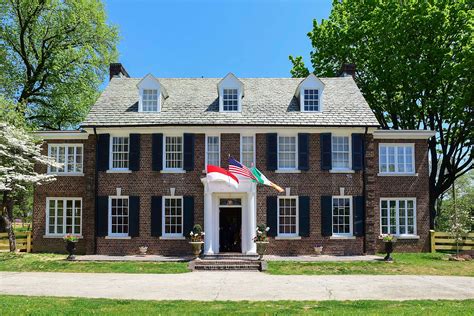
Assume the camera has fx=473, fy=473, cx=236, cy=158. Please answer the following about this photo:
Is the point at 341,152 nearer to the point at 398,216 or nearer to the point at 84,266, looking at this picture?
the point at 398,216

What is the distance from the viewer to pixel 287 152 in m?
23.8

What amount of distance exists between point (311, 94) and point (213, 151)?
19.5 ft

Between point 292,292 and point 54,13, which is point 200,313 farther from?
point 54,13

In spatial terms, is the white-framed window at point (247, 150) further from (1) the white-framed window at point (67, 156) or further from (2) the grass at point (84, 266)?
(1) the white-framed window at point (67, 156)

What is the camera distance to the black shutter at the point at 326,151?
23531mm

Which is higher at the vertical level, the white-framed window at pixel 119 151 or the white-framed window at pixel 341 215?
the white-framed window at pixel 119 151

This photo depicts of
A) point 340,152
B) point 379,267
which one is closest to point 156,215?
point 340,152

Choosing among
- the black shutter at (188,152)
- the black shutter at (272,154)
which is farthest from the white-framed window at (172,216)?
the black shutter at (272,154)

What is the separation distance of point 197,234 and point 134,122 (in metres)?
6.56

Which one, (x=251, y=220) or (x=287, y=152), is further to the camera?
(x=287, y=152)

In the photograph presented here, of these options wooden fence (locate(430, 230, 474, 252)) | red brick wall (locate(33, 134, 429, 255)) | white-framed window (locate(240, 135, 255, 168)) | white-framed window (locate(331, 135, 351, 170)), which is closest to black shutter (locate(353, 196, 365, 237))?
red brick wall (locate(33, 134, 429, 255))

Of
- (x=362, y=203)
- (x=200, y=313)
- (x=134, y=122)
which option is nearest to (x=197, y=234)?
(x=134, y=122)

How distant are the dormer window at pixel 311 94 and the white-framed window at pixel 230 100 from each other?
11.1 ft

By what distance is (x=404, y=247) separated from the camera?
24.9 metres
